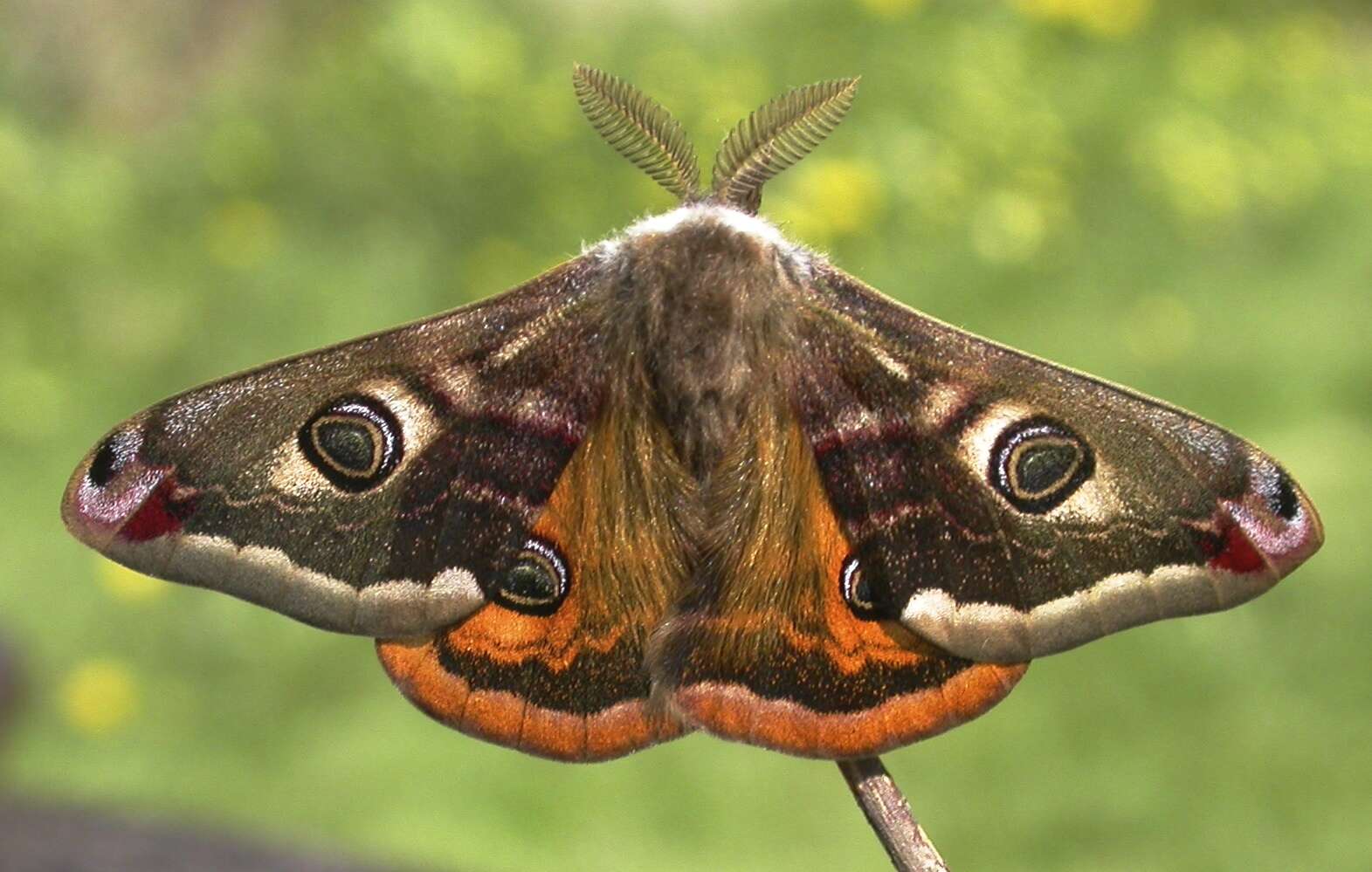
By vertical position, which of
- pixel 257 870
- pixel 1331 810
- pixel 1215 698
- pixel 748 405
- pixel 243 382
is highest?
pixel 243 382

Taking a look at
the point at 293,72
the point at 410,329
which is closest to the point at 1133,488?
the point at 410,329

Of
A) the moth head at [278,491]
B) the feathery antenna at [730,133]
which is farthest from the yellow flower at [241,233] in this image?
the feathery antenna at [730,133]

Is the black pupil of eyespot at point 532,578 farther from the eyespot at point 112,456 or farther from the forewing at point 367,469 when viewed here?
the eyespot at point 112,456

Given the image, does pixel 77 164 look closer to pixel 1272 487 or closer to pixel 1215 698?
pixel 1215 698

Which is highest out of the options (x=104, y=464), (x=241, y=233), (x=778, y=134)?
(x=241, y=233)

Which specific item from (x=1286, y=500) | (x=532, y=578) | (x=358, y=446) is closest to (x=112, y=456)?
(x=358, y=446)

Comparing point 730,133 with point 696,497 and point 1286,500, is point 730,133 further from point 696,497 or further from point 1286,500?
point 1286,500

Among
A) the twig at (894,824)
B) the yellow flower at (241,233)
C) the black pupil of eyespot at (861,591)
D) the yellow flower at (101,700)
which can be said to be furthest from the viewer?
the yellow flower at (241,233)
